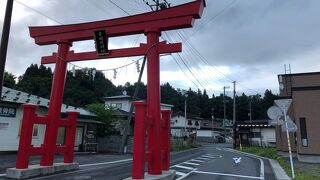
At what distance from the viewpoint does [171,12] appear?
41.7 feet

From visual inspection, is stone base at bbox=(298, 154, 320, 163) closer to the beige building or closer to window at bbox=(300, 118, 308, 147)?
the beige building

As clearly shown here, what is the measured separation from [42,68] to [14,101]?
50.4m

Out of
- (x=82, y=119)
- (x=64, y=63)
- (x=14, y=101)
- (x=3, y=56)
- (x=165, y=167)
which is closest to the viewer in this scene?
(x=3, y=56)

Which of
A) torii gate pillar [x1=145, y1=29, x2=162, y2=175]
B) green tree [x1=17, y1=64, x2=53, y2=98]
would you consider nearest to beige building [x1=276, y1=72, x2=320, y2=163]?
torii gate pillar [x1=145, y1=29, x2=162, y2=175]

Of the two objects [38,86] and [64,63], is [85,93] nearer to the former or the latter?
[38,86]

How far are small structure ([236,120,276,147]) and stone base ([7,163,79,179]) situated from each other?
142 ft

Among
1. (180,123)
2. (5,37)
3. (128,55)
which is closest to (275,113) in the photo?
(128,55)

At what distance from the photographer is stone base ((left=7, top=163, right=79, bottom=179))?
1175 cm

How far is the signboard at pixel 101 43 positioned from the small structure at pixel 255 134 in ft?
145

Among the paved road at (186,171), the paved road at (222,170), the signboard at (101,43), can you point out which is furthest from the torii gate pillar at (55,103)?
the paved road at (222,170)

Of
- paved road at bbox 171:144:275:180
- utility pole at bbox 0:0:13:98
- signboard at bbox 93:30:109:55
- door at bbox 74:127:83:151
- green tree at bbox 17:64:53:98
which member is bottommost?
paved road at bbox 171:144:275:180

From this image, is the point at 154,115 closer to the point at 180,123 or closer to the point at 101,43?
the point at 101,43

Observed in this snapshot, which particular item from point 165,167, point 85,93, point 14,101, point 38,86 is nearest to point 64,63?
point 165,167

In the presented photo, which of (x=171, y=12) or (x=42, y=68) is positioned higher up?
(x=42, y=68)
